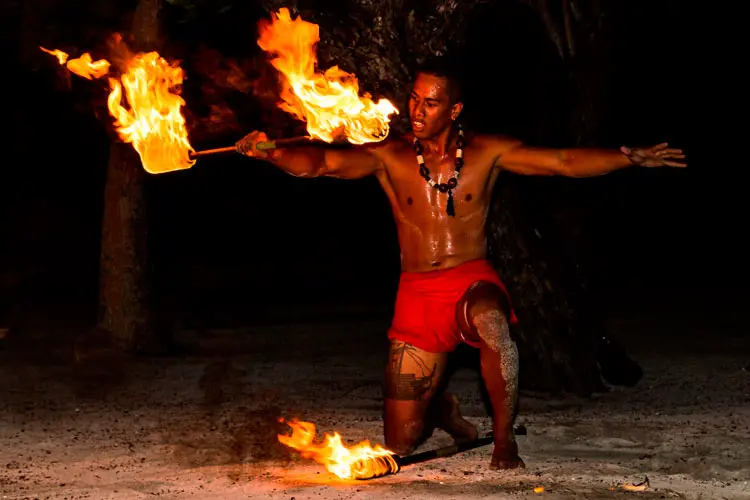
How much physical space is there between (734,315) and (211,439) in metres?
6.75

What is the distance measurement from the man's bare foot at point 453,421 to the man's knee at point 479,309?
657mm

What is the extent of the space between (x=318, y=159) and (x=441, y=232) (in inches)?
28.6

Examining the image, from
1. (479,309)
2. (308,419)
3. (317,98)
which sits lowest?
(308,419)

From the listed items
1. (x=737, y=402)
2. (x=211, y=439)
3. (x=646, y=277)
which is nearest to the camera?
(x=211, y=439)

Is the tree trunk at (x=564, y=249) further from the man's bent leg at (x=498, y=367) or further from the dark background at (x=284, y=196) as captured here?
the man's bent leg at (x=498, y=367)

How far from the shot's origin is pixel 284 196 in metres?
19.5

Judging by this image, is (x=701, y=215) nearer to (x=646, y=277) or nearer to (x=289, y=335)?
(x=646, y=277)

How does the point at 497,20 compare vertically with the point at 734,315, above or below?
above

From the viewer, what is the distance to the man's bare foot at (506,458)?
6.11 metres

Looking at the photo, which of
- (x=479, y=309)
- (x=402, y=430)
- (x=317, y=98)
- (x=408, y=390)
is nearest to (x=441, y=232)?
(x=479, y=309)

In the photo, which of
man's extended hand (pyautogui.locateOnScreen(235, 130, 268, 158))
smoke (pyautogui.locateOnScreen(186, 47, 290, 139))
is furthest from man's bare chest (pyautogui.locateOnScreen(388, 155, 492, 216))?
smoke (pyautogui.locateOnScreen(186, 47, 290, 139))

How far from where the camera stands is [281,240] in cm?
1869

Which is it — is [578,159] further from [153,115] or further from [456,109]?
[153,115]

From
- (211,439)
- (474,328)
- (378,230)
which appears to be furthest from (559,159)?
(378,230)
